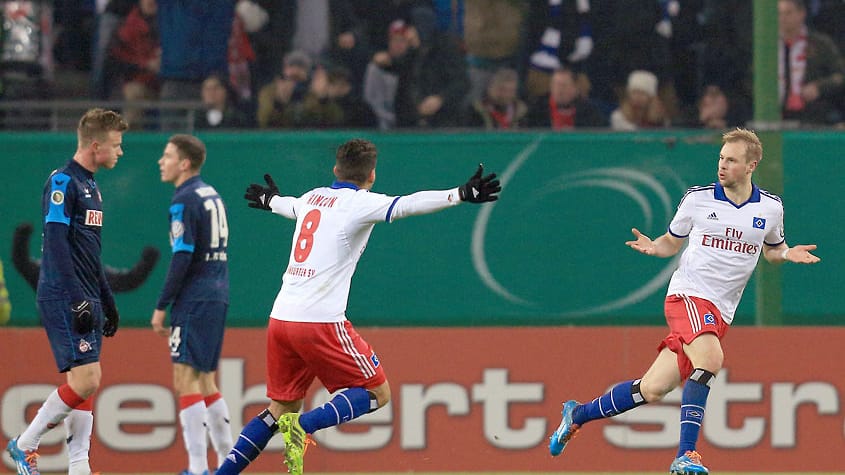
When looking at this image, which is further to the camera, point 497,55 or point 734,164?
point 497,55

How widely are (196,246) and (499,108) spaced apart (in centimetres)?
288

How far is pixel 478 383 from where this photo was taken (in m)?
10.3

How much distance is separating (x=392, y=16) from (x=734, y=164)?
4.05m

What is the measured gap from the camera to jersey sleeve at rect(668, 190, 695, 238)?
8430 mm

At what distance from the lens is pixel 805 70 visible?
1137 cm

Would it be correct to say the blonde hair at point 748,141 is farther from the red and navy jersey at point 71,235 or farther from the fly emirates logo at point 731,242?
the red and navy jersey at point 71,235

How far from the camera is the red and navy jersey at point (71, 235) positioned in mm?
8203

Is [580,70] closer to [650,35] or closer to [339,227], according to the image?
[650,35]

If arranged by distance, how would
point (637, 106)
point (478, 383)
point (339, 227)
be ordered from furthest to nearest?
point (637, 106), point (478, 383), point (339, 227)

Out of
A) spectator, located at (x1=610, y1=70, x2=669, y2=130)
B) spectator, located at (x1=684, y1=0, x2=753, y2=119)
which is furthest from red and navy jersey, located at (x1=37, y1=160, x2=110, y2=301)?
spectator, located at (x1=684, y1=0, x2=753, y2=119)

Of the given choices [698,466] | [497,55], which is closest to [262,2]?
[497,55]

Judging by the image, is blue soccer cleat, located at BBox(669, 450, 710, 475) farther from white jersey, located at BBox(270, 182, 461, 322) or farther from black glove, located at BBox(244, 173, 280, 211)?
black glove, located at BBox(244, 173, 280, 211)

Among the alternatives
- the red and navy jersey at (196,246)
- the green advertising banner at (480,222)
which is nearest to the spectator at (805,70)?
the green advertising banner at (480,222)

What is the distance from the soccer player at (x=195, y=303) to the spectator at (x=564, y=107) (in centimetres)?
285
